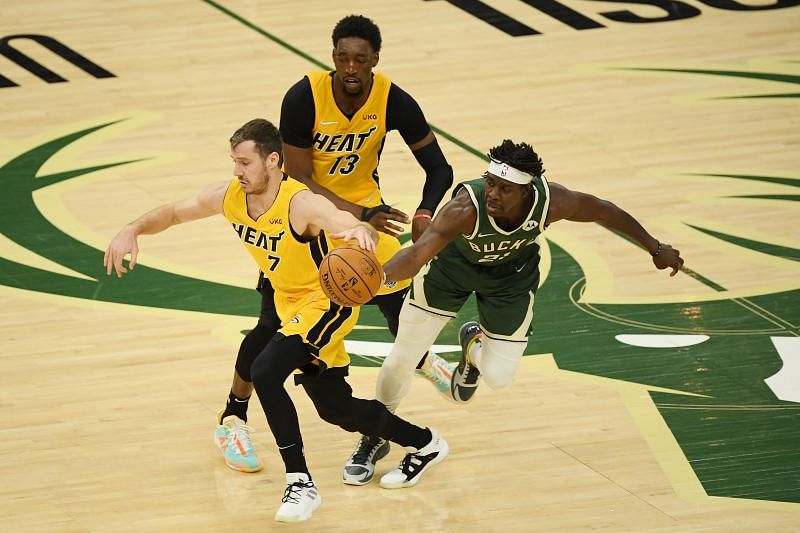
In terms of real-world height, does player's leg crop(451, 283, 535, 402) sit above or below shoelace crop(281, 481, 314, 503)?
above

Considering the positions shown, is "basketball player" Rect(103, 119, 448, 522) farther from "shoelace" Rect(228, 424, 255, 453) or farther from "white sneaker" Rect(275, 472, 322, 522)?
"shoelace" Rect(228, 424, 255, 453)

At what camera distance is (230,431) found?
21.7ft

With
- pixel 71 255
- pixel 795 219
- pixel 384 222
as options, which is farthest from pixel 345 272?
pixel 795 219

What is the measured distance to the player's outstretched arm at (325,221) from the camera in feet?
18.7

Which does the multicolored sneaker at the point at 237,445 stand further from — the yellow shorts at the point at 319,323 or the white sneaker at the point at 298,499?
the yellow shorts at the point at 319,323

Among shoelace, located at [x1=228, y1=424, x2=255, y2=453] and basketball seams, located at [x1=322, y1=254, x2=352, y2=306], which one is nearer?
basketball seams, located at [x1=322, y1=254, x2=352, y2=306]

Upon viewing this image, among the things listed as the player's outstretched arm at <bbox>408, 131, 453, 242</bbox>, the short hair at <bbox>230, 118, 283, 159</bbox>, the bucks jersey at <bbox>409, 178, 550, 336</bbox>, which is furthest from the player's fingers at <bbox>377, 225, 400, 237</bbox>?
the short hair at <bbox>230, 118, 283, 159</bbox>

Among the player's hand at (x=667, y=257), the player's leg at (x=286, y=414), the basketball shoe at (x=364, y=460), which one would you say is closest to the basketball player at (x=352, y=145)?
the basketball shoe at (x=364, y=460)

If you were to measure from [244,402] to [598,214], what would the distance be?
1932 millimetres

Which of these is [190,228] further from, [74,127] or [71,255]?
[74,127]

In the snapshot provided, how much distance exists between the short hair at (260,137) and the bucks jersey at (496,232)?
34.1 inches

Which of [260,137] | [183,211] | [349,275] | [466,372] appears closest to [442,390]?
[466,372]

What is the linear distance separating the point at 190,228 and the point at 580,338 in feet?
10.5

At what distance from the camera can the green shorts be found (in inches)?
253
